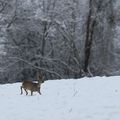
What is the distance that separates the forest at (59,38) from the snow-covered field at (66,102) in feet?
50.8

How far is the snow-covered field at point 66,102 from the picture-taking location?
10.2 metres

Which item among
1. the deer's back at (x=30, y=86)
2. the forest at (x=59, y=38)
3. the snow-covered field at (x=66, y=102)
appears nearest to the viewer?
the snow-covered field at (x=66, y=102)

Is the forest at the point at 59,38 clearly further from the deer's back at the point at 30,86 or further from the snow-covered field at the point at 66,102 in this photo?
the deer's back at the point at 30,86

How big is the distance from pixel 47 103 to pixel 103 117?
2.06 m

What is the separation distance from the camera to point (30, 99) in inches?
487

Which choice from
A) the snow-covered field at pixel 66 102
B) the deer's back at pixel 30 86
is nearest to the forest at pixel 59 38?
the snow-covered field at pixel 66 102

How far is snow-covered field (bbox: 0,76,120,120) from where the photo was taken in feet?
33.5

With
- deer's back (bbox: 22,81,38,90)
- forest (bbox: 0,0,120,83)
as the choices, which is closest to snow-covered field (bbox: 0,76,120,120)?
deer's back (bbox: 22,81,38,90)

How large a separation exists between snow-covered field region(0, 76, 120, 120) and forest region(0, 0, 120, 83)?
A: 15.5 m

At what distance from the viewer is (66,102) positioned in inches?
456

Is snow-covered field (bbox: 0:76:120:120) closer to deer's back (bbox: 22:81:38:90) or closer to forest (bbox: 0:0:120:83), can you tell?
deer's back (bbox: 22:81:38:90)

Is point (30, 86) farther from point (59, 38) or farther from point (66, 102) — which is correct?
point (59, 38)

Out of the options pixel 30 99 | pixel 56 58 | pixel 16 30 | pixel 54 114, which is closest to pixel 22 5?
pixel 16 30

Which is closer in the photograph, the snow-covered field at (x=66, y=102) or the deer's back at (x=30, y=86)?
the snow-covered field at (x=66, y=102)
